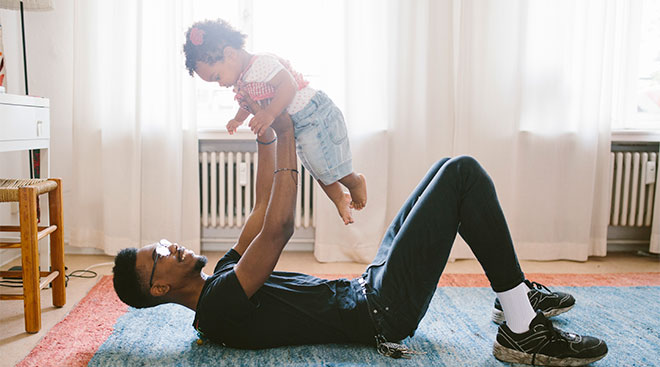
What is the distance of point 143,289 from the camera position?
5.38 ft

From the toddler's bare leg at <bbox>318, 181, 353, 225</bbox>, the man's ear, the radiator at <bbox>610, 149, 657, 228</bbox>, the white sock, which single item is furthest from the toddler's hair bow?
the radiator at <bbox>610, 149, 657, 228</bbox>

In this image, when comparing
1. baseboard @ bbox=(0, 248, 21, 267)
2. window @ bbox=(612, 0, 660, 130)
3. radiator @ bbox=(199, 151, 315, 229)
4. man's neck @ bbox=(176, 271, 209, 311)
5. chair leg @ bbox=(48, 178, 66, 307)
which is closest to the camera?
man's neck @ bbox=(176, 271, 209, 311)

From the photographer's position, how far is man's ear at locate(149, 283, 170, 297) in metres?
1.64

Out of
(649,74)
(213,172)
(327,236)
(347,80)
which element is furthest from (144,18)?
(649,74)

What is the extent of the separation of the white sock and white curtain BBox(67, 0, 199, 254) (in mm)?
1929

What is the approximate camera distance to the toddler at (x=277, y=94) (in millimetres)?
1715

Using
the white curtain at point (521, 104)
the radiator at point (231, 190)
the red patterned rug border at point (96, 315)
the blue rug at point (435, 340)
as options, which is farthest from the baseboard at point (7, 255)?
Answer: the white curtain at point (521, 104)

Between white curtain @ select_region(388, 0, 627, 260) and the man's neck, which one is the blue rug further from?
white curtain @ select_region(388, 0, 627, 260)

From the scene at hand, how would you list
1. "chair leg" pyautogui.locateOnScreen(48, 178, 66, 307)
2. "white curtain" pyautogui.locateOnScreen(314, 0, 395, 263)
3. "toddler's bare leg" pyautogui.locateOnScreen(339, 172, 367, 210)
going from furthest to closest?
"white curtain" pyautogui.locateOnScreen(314, 0, 395, 263) → "chair leg" pyautogui.locateOnScreen(48, 178, 66, 307) → "toddler's bare leg" pyautogui.locateOnScreen(339, 172, 367, 210)

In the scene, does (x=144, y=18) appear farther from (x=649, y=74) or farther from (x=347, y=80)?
(x=649, y=74)

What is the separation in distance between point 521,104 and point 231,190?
5.60 ft

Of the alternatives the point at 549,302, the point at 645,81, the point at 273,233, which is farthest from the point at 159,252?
the point at 645,81

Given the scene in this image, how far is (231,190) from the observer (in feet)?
10.4

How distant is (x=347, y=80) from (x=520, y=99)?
3.20ft
